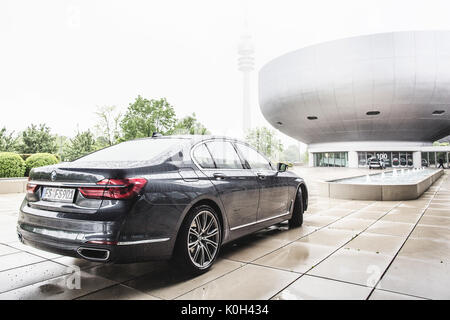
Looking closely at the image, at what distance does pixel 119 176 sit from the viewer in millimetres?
2799

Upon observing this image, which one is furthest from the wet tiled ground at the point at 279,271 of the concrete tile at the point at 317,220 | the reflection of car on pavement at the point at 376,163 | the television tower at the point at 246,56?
the television tower at the point at 246,56

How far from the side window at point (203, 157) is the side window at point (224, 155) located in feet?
0.32

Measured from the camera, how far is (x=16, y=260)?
4035 millimetres

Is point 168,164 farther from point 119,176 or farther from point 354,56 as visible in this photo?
point 354,56

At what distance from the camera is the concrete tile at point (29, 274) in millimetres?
3215

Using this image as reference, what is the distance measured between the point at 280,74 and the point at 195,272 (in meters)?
45.5

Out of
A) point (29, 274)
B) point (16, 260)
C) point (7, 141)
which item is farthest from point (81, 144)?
point (29, 274)

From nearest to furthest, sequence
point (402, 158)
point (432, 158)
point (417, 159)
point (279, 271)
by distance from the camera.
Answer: point (279, 271) < point (417, 159) < point (432, 158) < point (402, 158)

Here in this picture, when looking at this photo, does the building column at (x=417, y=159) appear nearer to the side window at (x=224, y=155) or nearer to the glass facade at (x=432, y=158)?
the glass facade at (x=432, y=158)

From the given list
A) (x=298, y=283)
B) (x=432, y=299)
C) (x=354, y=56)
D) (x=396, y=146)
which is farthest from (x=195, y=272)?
(x=396, y=146)

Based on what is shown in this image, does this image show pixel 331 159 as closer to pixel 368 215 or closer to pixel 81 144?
pixel 81 144

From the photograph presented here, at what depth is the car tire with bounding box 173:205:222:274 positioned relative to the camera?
318cm

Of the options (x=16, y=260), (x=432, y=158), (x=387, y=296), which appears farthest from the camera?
(x=432, y=158)

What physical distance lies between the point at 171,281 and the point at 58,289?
1095 mm
